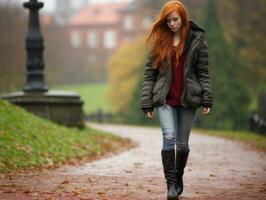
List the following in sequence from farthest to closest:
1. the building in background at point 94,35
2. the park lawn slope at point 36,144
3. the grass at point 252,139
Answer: the building in background at point 94,35 < the grass at point 252,139 < the park lawn slope at point 36,144

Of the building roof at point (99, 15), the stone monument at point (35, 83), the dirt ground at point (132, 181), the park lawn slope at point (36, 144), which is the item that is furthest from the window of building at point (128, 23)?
the dirt ground at point (132, 181)

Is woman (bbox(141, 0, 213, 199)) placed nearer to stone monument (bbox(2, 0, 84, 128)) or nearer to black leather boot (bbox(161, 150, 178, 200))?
black leather boot (bbox(161, 150, 178, 200))

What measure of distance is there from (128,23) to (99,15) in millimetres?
11121

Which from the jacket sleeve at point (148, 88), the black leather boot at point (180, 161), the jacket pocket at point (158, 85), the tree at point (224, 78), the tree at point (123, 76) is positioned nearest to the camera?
the jacket pocket at point (158, 85)

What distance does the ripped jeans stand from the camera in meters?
6.79

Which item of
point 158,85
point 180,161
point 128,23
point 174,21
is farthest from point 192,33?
point 128,23

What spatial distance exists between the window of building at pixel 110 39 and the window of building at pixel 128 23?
7.16 meters

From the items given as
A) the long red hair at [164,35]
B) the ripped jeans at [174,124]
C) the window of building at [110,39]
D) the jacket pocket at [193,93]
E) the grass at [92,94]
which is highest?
the window of building at [110,39]

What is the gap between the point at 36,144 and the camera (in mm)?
12086

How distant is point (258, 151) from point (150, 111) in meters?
8.98

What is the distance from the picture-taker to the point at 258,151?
15.4 m

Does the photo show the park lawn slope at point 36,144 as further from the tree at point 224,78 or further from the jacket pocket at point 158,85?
the tree at point 224,78

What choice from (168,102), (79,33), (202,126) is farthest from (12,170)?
(79,33)

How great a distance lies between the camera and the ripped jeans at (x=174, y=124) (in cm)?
679
